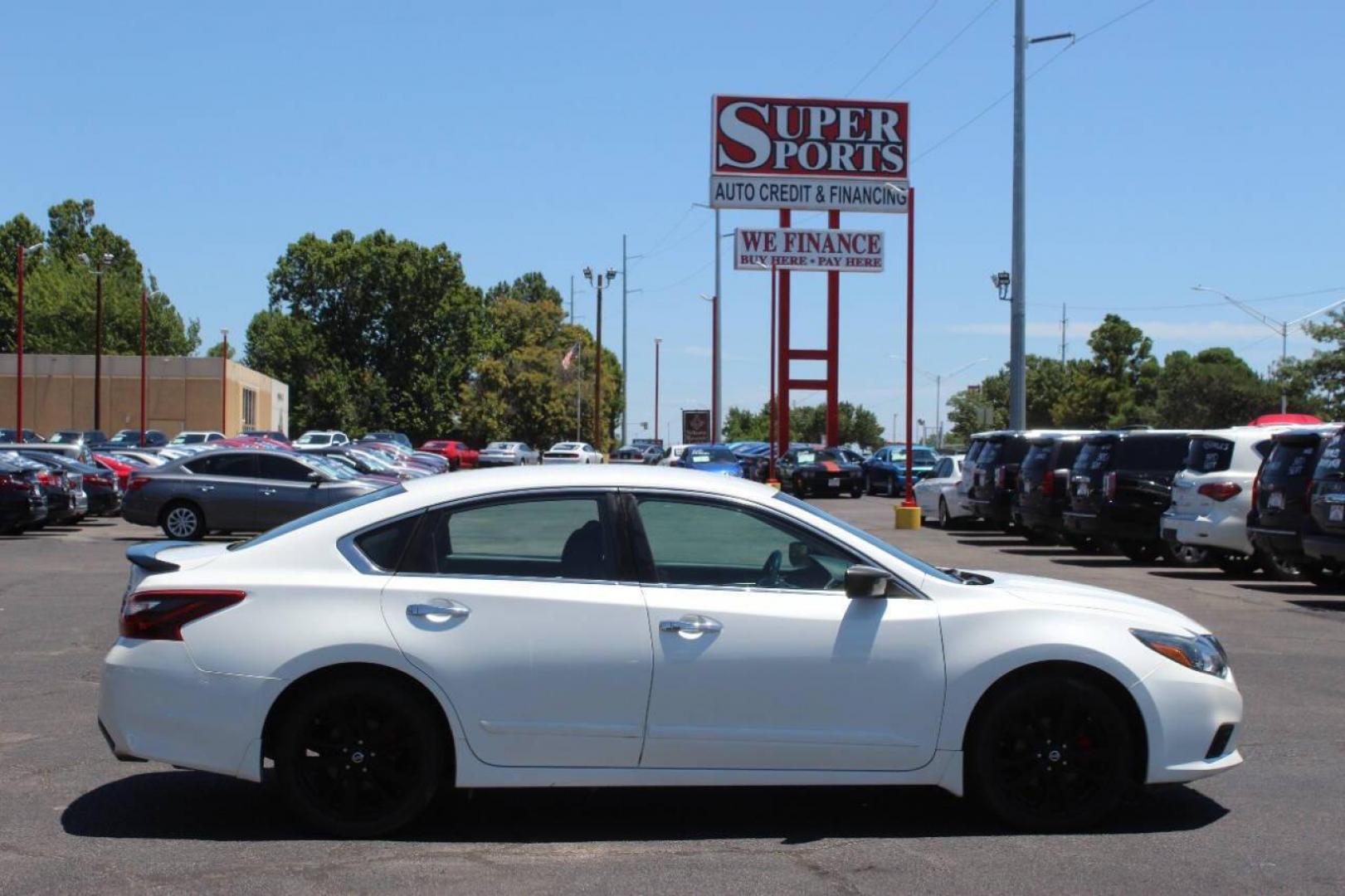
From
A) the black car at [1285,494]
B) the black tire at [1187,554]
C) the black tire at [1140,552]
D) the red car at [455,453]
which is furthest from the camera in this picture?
the red car at [455,453]

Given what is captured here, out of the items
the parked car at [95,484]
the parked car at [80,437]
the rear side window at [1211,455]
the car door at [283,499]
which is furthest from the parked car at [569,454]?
the rear side window at [1211,455]

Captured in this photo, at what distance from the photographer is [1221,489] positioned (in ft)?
57.2

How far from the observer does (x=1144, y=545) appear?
20438mm

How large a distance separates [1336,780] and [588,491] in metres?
4.02

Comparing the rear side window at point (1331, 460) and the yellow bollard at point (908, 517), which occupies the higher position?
the rear side window at point (1331, 460)

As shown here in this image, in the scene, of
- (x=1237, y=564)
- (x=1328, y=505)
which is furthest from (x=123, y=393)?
(x=1328, y=505)

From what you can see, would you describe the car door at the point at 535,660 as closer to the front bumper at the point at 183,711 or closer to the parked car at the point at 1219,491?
the front bumper at the point at 183,711

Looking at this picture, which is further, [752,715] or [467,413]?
[467,413]

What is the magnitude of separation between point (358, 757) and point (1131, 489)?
627 inches

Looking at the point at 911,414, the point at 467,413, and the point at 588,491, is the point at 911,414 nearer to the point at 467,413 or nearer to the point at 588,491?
the point at 588,491

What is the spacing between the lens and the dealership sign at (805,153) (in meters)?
48.2

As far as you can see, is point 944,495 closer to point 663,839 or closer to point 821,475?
point 821,475

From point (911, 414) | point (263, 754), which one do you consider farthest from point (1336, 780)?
point (911, 414)

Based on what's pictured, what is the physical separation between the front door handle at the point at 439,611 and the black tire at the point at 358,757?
29 cm
